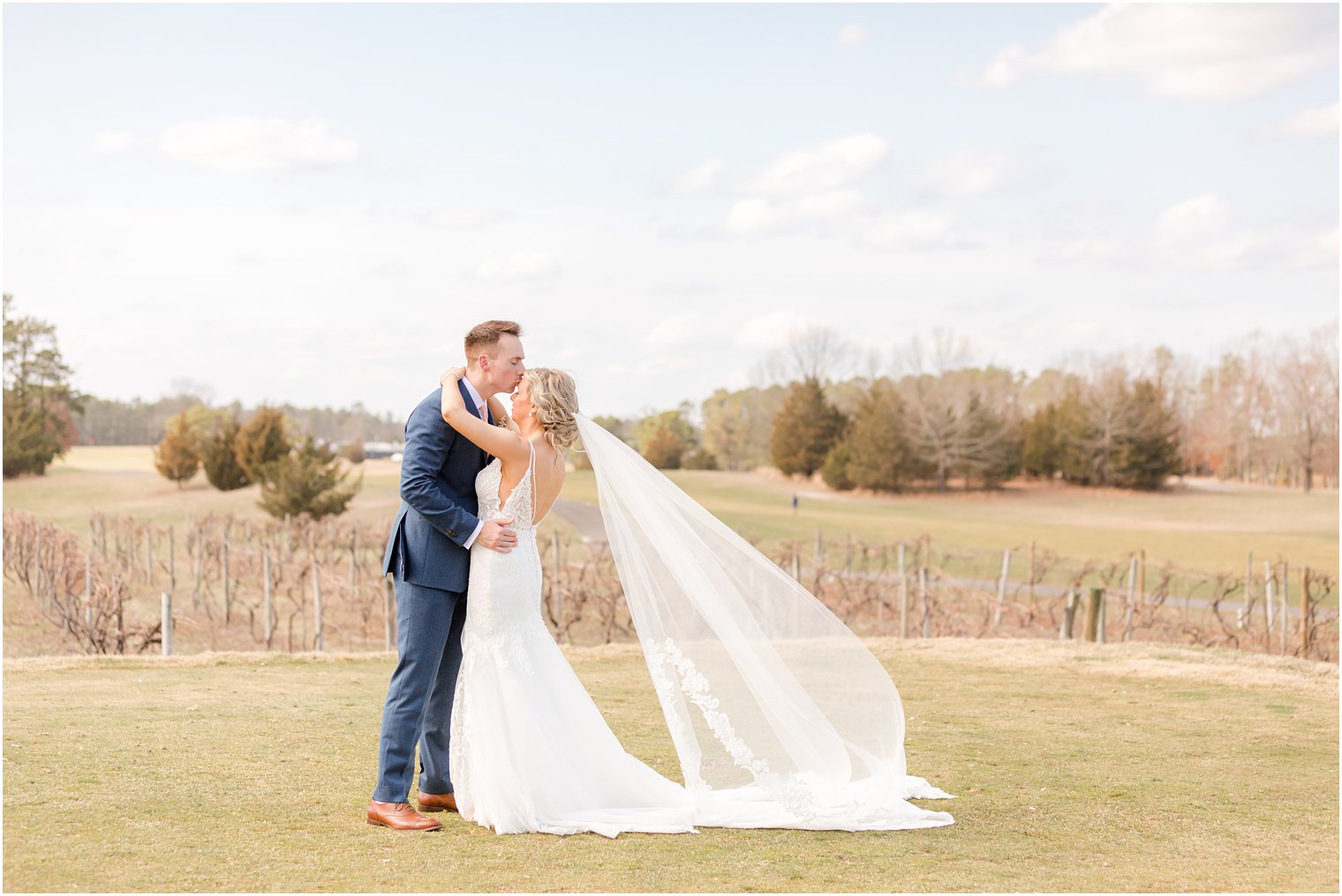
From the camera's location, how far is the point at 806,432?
6725 centimetres

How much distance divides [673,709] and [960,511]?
176ft

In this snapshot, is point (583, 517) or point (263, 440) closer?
point (583, 517)

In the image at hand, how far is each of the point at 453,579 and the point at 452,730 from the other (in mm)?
664

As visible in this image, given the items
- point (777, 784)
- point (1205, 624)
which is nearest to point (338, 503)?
point (1205, 624)

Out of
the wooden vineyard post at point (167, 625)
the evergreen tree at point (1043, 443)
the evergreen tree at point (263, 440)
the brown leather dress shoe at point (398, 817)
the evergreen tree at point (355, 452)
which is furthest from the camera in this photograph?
the evergreen tree at point (1043, 443)

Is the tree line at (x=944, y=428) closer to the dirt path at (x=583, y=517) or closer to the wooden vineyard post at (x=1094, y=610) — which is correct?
the dirt path at (x=583, y=517)

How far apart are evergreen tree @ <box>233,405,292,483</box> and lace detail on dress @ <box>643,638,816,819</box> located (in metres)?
44.3

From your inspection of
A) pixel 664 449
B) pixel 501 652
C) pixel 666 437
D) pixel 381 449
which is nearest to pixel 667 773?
pixel 501 652

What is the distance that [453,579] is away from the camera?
5.15m

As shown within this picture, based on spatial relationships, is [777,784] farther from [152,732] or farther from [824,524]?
[824,524]

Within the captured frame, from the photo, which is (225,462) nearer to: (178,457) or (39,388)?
(178,457)

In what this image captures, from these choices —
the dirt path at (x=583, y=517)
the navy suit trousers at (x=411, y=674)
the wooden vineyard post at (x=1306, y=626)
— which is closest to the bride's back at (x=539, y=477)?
the navy suit trousers at (x=411, y=674)

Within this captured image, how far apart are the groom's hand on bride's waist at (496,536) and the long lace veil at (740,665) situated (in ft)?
1.86

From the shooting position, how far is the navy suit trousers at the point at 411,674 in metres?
5.00
